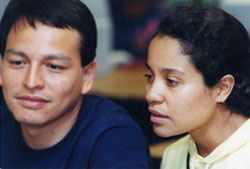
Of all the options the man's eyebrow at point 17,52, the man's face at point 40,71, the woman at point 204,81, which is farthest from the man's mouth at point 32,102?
the woman at point 204,81

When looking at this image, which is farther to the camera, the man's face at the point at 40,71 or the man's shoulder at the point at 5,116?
the man's shoulder at the point at 5,116

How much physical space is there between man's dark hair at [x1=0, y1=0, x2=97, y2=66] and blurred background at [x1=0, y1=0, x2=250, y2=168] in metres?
0.05

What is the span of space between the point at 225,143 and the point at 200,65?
0.22 meters

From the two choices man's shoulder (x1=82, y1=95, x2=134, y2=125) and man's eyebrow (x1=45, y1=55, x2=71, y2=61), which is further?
man's shoulder (x1=82, y1=95, x2=134, y2=125)

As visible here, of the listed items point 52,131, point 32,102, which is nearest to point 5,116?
point 52,131

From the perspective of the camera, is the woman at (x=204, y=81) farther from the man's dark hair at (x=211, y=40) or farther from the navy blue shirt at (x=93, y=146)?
the navy blue shirt at (x=93, y=146)

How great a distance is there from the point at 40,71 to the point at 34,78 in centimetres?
3

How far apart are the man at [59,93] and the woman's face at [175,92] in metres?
0.16

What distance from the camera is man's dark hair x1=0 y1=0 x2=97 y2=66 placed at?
48.8 inches

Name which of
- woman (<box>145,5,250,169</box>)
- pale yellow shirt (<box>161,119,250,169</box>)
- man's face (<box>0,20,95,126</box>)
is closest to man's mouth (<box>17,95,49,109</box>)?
man's face (<box>0,20,95,126</box>)

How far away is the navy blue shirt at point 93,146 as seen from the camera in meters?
1.22

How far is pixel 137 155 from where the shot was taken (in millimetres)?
1231

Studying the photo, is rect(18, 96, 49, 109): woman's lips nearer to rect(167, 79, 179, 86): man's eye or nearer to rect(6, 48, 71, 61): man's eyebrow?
rect(6, 48, 71, 61): man's eyebrow

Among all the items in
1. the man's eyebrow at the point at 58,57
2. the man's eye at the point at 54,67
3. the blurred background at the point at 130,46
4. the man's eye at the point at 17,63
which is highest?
the man's eyebrow at the point at 58,57
